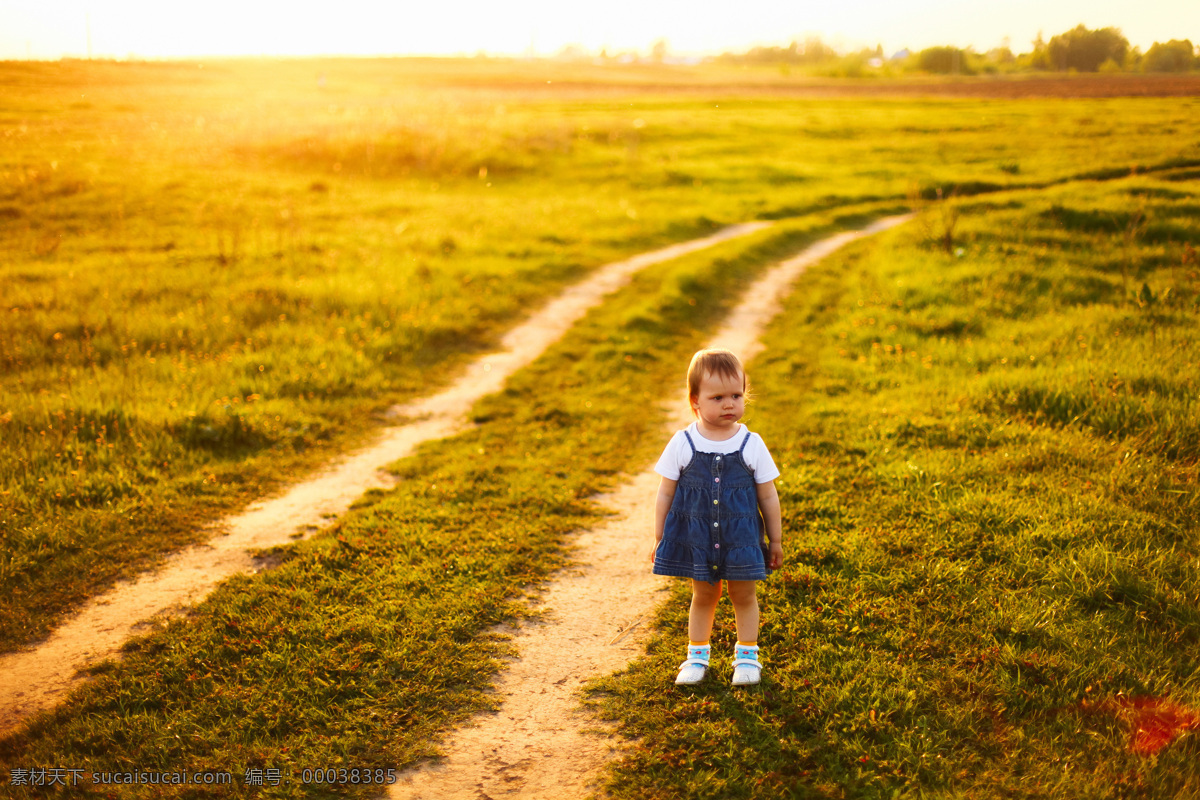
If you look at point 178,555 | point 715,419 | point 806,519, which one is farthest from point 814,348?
point 178,555

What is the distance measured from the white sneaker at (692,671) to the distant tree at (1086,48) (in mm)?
10078

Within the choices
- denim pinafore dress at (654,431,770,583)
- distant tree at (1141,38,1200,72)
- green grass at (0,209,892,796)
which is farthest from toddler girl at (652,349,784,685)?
distant tree at (1141,38,1200,72)

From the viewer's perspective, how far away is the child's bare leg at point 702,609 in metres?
4.35

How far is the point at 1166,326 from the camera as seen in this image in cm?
942

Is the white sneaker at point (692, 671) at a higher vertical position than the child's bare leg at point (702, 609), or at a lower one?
lower

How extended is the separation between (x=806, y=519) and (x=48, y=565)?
19.2 feet

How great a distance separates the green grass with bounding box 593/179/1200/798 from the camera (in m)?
3.71

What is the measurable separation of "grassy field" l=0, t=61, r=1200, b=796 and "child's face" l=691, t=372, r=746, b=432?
1570 mm

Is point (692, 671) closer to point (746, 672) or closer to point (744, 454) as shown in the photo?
point (746, 672)

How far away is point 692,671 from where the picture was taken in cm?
Answer: 433

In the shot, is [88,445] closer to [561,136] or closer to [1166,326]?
[1166,326]

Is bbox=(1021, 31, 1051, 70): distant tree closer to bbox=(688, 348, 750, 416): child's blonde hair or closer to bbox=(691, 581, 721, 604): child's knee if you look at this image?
bbox=(688, 348, 750, 416): child's blonde hair

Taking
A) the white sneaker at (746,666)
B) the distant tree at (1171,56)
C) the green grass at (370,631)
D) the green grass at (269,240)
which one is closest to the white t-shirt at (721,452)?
the white sneaker at (746,666)

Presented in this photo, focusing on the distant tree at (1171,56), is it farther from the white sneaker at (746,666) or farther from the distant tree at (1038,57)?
the white sneaker at (746,666)
